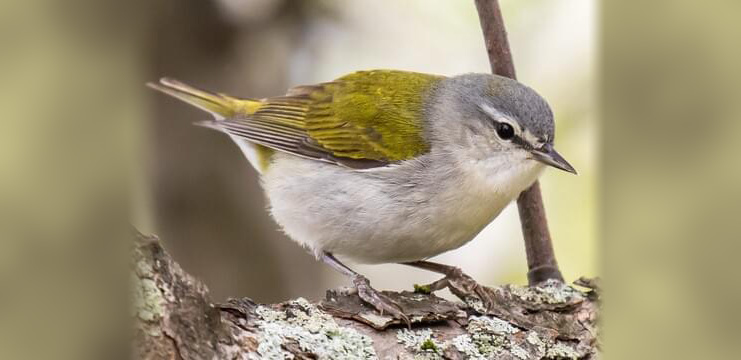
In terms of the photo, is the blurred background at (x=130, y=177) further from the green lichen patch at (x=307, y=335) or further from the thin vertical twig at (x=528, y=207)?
the thin vertical twig at (x=528, y=207)

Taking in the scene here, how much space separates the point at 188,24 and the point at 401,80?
1165 mm

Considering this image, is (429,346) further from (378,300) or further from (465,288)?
(465,288)

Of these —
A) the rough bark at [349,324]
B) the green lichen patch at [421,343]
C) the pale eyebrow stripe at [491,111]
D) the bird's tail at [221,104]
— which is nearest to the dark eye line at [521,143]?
the pale eyebrow stripe at [491,111]

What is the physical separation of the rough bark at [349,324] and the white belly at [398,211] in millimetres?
300

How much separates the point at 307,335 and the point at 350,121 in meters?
1.38

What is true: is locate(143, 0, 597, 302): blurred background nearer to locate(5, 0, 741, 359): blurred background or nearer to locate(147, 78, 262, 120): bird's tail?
locate(147, 78, 262, 120): bird's tail

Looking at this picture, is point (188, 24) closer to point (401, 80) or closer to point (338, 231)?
point (401, 80)

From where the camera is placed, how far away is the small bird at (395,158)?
8.14 ft

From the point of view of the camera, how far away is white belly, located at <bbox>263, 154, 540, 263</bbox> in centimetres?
245

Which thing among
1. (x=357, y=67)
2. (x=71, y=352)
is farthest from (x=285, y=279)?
(x=71, y=352)

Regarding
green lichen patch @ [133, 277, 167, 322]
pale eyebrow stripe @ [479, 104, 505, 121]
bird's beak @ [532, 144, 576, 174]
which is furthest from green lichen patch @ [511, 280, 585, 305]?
green lichen patch @ [133, 277, 167, 322]

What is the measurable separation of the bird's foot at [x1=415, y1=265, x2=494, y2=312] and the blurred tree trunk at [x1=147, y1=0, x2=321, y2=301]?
1500 millimetres

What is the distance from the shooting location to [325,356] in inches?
66.9

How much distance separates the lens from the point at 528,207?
8.57 feet
